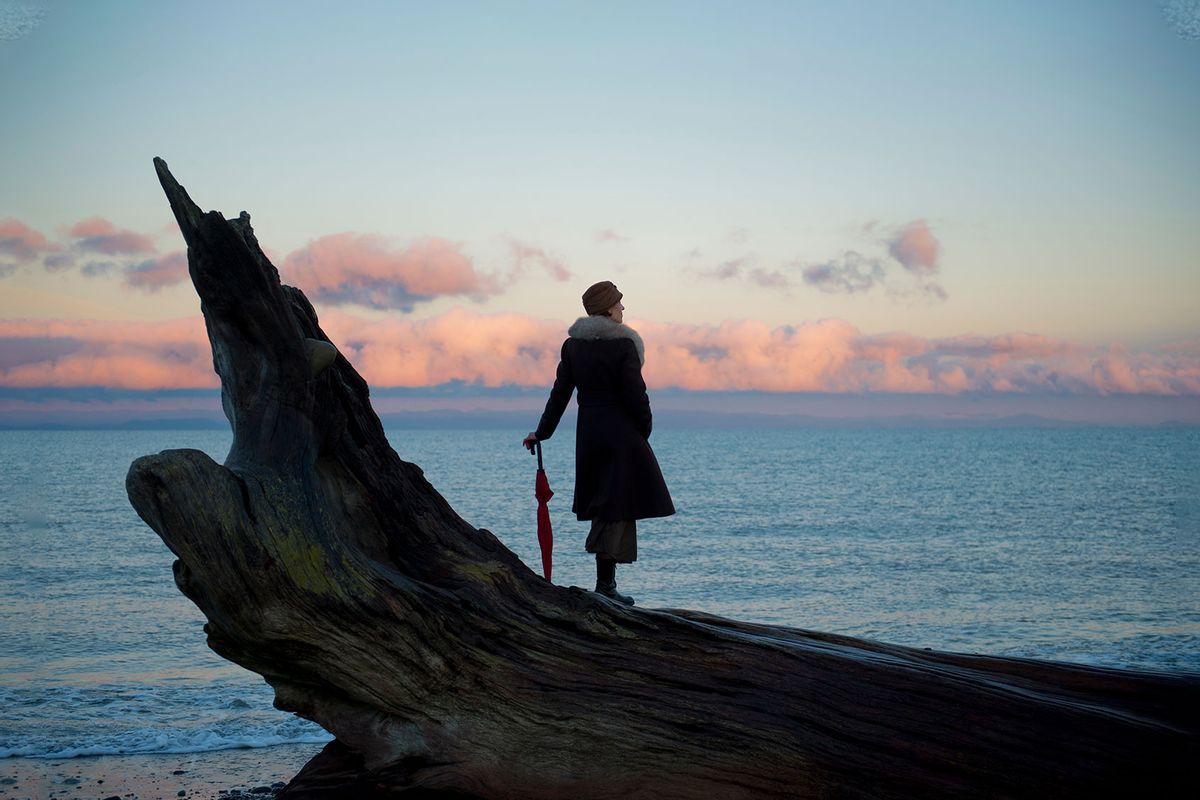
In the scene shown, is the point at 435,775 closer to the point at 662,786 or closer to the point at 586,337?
the point at 662,786

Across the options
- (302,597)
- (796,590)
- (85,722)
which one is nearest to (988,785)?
(302,597)

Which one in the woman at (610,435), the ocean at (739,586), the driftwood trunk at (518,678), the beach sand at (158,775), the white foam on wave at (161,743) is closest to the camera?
the driftwood trunk at (518,678)

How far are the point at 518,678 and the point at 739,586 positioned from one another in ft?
50.4

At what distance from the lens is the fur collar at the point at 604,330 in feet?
22.5

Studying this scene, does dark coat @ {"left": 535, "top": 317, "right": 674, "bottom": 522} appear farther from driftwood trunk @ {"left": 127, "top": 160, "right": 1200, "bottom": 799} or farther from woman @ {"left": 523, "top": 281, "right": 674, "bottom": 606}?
driftwood trunk @ {"left": 127, "top": 160, "right": 1200, "bottom": 799}

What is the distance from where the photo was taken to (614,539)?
6.86 metres

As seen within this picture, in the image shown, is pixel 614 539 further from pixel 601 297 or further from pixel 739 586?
pixel 739 586

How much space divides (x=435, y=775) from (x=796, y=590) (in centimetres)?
1558

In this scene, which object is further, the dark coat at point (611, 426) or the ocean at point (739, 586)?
the ocean at point (739, 586)

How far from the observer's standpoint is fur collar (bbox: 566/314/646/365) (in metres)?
6.85

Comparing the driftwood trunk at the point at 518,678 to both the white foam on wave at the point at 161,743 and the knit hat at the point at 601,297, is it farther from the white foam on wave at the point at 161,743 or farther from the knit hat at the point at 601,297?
the white foam on wave at the point at 161,743

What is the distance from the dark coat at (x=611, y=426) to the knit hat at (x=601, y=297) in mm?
89

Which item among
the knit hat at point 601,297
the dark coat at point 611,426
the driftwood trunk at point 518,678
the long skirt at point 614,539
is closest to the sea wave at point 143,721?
the long skirt at point 614,539

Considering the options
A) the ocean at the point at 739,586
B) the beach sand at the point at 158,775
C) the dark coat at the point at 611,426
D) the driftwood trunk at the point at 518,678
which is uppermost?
the dark coat at the point at 611,426
